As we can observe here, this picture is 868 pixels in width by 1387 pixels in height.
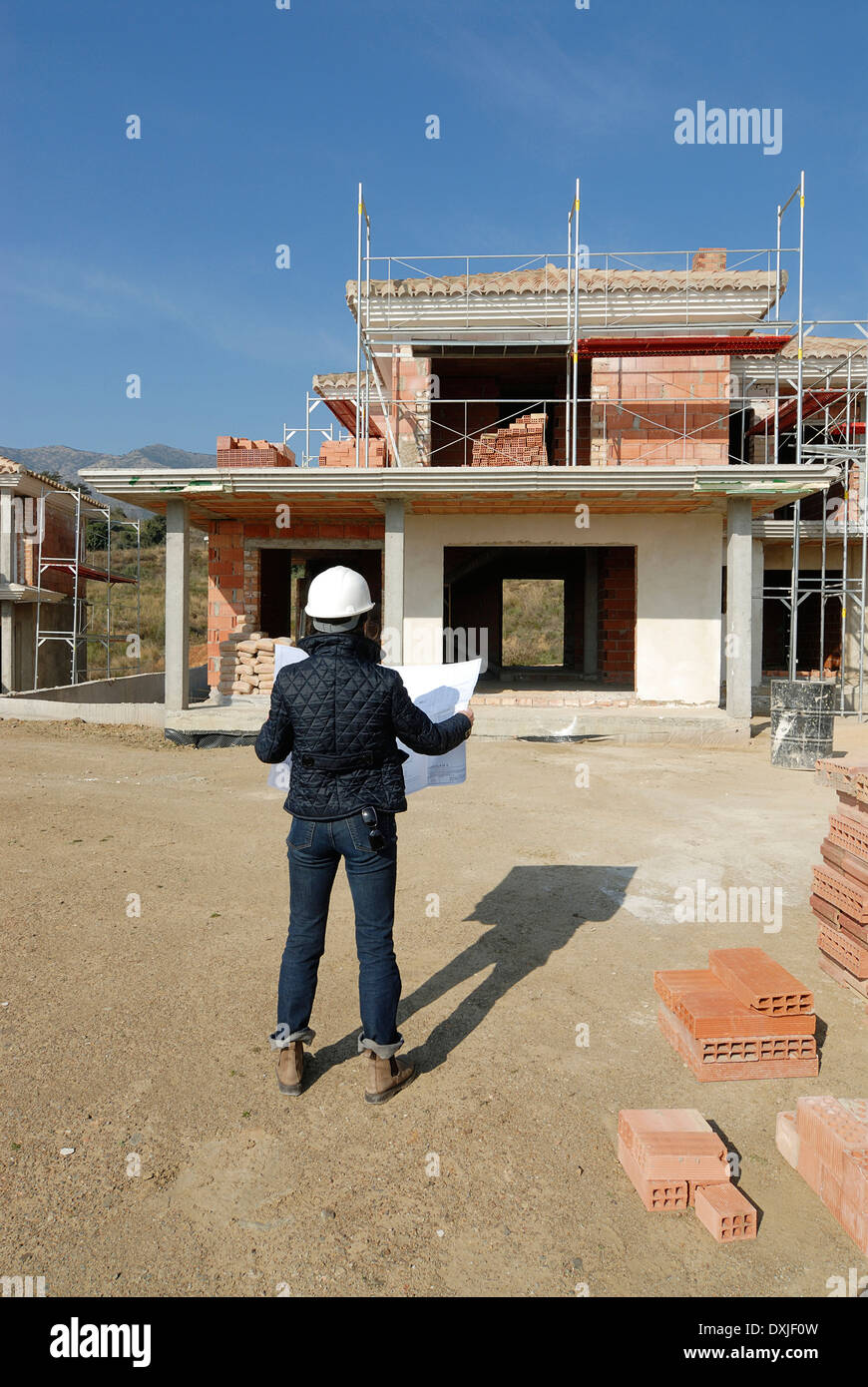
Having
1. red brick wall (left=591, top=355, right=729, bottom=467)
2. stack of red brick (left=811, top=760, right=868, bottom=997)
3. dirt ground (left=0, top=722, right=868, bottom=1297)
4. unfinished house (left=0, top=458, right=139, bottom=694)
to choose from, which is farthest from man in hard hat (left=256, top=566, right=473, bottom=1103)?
unfinished house (left=0, top=458, right=139, bottom=694)

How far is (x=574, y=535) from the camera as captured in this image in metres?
13.9

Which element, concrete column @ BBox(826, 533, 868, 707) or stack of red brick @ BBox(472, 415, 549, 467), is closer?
stack of red brick @ BBox(472, 415, 549, 467)

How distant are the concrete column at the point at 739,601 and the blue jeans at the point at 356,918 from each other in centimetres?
1023

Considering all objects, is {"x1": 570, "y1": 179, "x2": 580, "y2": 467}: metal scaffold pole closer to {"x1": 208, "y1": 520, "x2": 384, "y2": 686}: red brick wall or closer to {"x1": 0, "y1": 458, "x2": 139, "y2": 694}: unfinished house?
{"x1": 208, "y1": 520, "x2": 384, "y2": 686}: red brick wall

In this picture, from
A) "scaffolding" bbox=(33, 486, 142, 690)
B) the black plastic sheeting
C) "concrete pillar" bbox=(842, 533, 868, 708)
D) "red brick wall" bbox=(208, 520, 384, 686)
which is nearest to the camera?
the black plastic sheeting

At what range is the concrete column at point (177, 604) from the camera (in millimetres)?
12984

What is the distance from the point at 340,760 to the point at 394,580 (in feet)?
33.1

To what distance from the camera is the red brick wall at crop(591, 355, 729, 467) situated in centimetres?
1480

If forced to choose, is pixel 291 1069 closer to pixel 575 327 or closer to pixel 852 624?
pixel 575 327

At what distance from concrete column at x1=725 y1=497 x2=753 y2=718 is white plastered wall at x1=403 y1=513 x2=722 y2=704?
1.09 meters

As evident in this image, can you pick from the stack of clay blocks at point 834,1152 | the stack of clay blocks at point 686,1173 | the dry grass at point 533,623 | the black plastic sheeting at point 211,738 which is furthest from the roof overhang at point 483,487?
the dry grass at point 533,623

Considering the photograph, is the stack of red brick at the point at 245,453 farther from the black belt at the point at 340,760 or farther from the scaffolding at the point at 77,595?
the black belt at the point at 340,760
